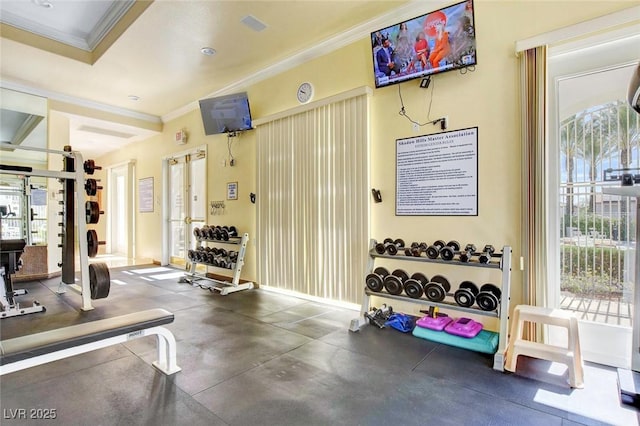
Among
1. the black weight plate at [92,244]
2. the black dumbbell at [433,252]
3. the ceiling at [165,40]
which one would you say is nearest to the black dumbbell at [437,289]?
the black dumbbell at [433,252]

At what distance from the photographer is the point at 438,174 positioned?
10.9 feet

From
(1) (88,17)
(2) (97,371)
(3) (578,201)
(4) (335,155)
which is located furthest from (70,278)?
(3) (578,201)

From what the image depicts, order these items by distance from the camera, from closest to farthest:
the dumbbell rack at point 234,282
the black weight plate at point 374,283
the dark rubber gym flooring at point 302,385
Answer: the dark rubber gym flooring at point 302,385
the black weight plate at point 374,283
the dumbbell rack at point 234,282

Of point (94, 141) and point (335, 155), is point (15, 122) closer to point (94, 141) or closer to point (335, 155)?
point (94, 141)

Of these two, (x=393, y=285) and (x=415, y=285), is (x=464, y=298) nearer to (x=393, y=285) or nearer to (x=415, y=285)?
(x=415, y=285)

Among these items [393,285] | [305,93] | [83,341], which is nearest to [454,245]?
[393,285]

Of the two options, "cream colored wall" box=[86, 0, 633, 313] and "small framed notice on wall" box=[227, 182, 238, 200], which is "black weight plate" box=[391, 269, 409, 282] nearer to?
"cream colored wall" box=[86, 0, 633, 313]

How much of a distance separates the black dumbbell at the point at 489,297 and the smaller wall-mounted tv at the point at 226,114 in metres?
3.97

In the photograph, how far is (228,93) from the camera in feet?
18.8

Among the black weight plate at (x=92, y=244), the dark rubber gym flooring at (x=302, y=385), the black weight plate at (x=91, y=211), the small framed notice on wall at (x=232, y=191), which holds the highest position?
the small framed notice on wall at (x=232, y=191)

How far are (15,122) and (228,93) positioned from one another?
3761 millimetres

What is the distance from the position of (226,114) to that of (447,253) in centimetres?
407

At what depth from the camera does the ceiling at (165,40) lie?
359 centimetres

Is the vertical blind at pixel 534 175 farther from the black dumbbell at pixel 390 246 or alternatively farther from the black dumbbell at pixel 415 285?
the black dumbbell at pixel 390 246
